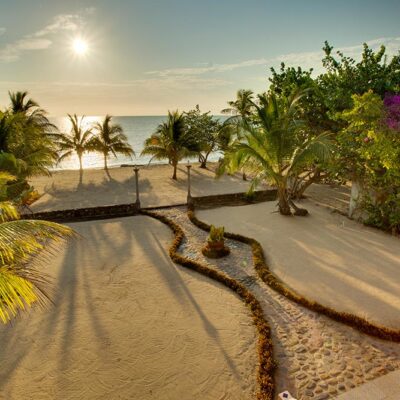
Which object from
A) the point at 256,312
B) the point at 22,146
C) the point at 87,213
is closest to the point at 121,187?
the point at 87,213

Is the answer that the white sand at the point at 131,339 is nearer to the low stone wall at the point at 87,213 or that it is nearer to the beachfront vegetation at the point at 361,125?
the low stone wall at the point at 87,213

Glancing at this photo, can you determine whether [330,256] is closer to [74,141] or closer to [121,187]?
[121,187]

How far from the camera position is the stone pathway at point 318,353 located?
594cm

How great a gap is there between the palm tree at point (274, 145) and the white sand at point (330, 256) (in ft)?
6.99

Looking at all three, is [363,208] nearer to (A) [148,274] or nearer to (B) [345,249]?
(B) [345,249]

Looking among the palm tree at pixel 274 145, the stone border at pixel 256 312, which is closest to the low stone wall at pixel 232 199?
the palm tree at pixel 274 145

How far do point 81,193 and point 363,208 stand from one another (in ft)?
52.8

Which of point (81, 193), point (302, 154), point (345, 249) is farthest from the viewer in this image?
point (81, 193)

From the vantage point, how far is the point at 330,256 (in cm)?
1099

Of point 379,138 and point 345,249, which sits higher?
point 379,138

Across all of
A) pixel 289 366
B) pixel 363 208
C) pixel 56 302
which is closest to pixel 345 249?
pixel 363 208

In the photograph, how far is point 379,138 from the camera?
11.8 metres

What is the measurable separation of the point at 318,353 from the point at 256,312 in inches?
67.8

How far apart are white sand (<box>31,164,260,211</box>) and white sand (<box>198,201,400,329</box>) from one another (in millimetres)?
4412
